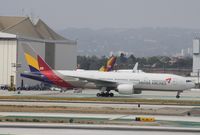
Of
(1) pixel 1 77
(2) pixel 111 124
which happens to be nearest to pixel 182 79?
(2) pixel 111 124

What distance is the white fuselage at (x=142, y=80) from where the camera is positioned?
263 ft

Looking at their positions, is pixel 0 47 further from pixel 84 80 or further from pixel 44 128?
pixel 44 128

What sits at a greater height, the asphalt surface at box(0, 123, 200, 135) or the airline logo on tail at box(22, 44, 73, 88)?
the airline logo on tail at box(22, 44, 73, 88)

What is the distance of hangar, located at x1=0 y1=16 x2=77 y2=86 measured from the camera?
428 ft

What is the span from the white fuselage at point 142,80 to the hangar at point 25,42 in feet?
148

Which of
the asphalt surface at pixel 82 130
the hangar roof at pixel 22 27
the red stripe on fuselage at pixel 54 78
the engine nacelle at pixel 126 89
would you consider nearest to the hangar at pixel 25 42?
the hangar roof at pixel 22 27

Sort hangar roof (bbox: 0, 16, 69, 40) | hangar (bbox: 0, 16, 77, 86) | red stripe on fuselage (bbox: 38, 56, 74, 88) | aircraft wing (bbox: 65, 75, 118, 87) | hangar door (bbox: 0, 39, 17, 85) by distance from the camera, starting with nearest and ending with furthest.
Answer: aircraft wing (bbox: 65, 75, 118, 87)
red stripe on fuselage (bbox: 38, 56, 74, 88)
hangar door (bbox: 0, 39, 17, 85)
hangar (bbox: 0, 16, 77, 86)
hangar roof (bbox: 0, 16, 69, 40)

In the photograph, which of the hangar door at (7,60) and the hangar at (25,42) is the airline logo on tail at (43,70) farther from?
the hangar door at (7,60)

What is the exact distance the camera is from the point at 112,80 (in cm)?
8294

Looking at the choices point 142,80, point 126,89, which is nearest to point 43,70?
point 126,89

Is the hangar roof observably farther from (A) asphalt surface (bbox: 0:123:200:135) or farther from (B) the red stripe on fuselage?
(A) asphalt surface (bbox: 0:123:200:135)

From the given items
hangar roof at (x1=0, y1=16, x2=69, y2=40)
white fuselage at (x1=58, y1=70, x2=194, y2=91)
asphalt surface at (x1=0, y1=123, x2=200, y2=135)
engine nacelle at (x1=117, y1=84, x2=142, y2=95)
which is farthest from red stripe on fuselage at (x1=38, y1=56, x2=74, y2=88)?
hangar roof at (x1=0, y1=16, x2=69, y2=40)

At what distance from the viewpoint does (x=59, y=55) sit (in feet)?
559

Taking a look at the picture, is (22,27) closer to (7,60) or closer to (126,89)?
(7,60)
